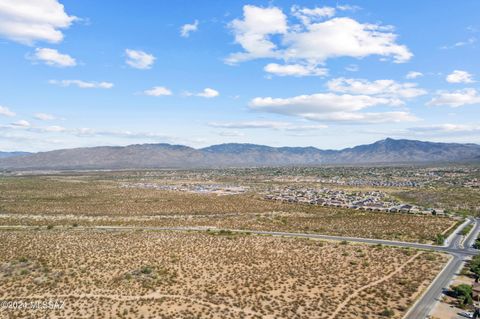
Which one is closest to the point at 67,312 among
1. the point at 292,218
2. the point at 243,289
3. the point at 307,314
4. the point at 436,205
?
the point at 243,289

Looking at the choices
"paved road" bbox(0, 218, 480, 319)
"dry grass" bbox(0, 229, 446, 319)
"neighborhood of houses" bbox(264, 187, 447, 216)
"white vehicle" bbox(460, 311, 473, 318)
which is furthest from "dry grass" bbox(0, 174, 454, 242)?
"white vehicle" bbox(460, 311, 473, 318)

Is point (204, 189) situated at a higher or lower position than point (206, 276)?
higher

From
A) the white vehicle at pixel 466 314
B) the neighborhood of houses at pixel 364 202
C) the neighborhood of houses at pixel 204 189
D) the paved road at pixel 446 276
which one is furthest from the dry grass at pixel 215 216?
the white vehicle at pixel 466 314

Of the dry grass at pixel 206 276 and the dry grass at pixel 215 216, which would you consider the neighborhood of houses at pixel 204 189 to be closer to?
the dry grass at pixel 215 216

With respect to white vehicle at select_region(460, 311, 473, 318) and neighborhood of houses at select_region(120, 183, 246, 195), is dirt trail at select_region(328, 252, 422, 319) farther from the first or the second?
neighborhood of houses at select_region(120, 183, 246, 195)

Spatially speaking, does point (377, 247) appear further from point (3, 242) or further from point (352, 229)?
point (3, 242)

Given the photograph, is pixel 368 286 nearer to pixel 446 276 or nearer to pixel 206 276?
pixel 446 276

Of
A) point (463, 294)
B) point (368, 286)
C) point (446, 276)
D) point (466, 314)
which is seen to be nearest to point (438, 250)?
point (446, 276)

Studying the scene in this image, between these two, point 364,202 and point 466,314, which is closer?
point 466,314
